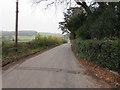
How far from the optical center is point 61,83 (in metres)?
5.08

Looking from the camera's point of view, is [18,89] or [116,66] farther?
[116,66]

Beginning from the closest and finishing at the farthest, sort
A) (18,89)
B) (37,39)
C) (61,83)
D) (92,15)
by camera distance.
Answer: (18,89), (61,83), (92,15), (37,39)

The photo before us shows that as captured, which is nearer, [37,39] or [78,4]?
[78,4]

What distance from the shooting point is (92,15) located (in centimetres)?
1496

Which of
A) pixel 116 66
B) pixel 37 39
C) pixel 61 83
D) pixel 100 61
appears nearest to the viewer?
pixel 61 83

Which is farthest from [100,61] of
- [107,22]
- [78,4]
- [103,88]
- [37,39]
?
[37,39]

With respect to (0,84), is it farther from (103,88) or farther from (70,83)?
(103,88)

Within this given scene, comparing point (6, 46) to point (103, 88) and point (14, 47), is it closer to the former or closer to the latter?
point (14, 47)

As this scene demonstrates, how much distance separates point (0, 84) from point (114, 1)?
11.5 meters

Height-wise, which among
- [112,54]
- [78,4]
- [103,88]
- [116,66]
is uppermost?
[78,4]

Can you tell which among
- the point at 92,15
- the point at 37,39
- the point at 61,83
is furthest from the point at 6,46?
the point at 37,39

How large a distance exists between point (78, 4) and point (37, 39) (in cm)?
1150

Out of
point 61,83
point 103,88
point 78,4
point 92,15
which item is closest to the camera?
point 103,88

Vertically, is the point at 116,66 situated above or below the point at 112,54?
below
